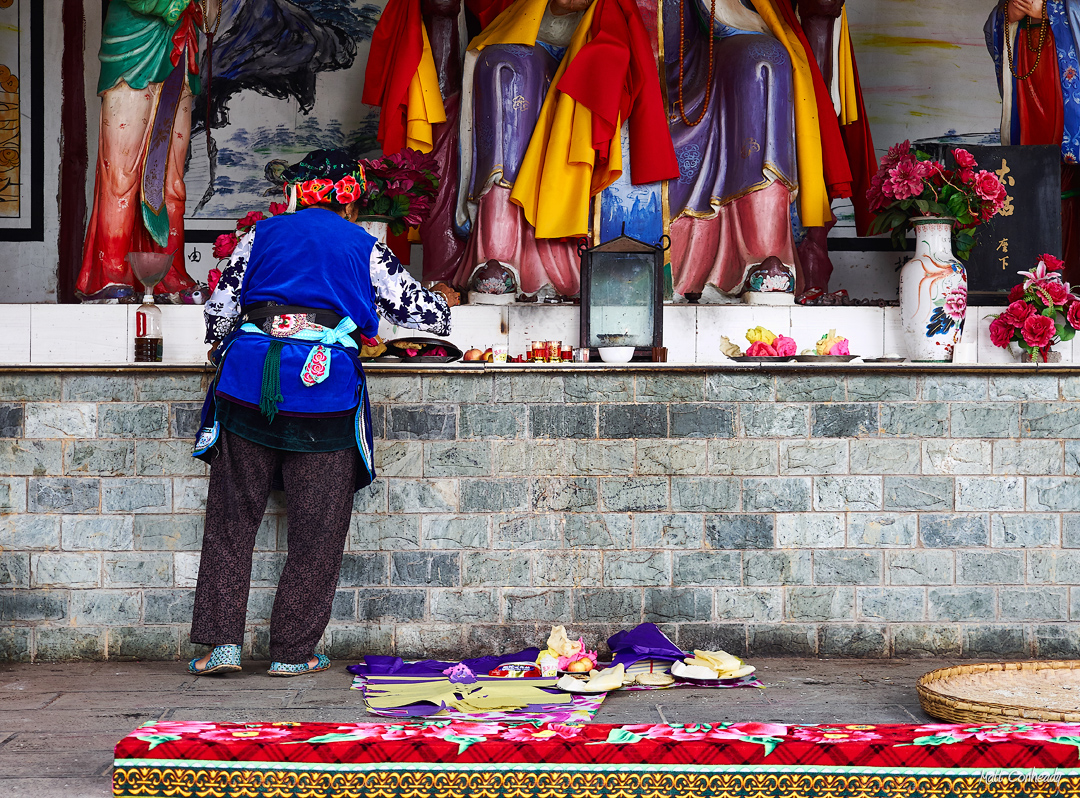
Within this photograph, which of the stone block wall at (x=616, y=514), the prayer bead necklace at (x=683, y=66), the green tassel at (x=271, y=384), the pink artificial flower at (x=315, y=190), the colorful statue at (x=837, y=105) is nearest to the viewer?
the green tassel at (x=271, y=384)

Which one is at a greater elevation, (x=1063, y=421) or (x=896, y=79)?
(x=896, y=79)

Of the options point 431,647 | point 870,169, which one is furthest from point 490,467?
point 870,169

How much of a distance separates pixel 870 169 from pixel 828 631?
2303 millimetres

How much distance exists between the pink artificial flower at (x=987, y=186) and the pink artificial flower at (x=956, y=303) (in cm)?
33

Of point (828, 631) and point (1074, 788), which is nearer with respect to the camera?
point (1074, 788)

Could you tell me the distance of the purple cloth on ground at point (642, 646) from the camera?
3.25 meters

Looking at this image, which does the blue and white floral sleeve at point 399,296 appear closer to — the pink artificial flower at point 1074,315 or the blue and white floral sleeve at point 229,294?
the blue and white floral sleeve at point 229,294

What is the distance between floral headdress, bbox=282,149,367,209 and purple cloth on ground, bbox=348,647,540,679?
1369 millimetres

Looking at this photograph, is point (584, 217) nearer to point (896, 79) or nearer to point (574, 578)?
point (574, 578)

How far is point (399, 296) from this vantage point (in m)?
3.29

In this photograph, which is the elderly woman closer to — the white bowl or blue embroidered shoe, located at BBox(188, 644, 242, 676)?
blue embroidered shoe, located at BBox(188, 644, 242, 676)

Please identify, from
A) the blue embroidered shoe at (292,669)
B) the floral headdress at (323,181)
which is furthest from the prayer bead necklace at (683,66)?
the blue embroidered shoe at (292,669)

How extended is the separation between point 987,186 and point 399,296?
84.3 inches

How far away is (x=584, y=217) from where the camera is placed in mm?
4340
